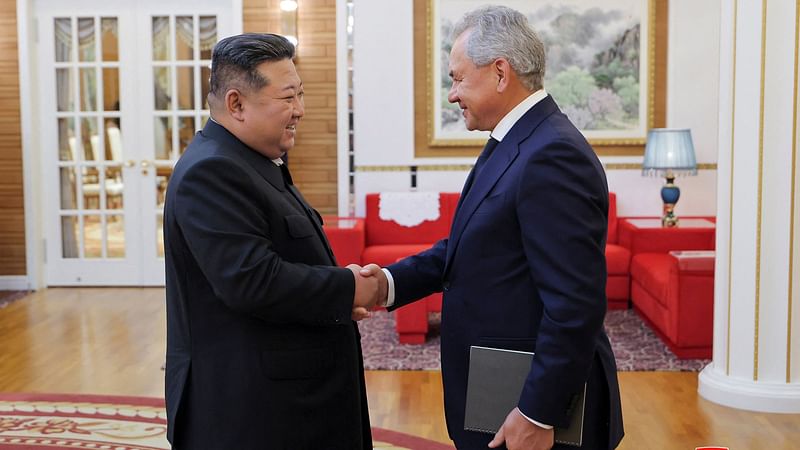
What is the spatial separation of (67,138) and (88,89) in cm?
47

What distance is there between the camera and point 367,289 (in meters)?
2.18

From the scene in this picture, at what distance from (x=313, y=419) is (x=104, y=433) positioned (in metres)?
2.42

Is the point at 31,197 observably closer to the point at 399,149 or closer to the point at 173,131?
the point at 173,131

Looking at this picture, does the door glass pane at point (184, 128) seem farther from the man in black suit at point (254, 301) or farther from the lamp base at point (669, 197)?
the man in black suit at point (254, 301)

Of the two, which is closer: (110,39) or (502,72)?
(502,72)

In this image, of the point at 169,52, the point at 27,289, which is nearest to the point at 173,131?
the point at 169,52

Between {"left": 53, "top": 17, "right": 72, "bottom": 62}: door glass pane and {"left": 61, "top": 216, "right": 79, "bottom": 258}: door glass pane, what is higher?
{"left": 53, "top": 17, "right": 72, "bottom": 62}: door glass pane

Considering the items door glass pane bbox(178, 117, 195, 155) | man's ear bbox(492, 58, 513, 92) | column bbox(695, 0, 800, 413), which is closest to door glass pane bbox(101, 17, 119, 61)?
door glass pane bbox(178, 117, 195, 155)

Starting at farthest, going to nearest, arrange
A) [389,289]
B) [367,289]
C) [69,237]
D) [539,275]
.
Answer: [69,237], [389,289], [367,289], [539,275]

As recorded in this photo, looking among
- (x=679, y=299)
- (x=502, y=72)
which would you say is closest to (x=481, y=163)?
(x=502, y=72)

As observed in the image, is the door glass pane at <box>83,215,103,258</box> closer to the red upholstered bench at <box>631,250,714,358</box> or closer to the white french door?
the white french door

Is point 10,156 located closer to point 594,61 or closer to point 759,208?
point 594,61

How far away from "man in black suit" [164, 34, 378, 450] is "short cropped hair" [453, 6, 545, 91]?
0.42m

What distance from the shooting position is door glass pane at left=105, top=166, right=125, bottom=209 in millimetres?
8125
